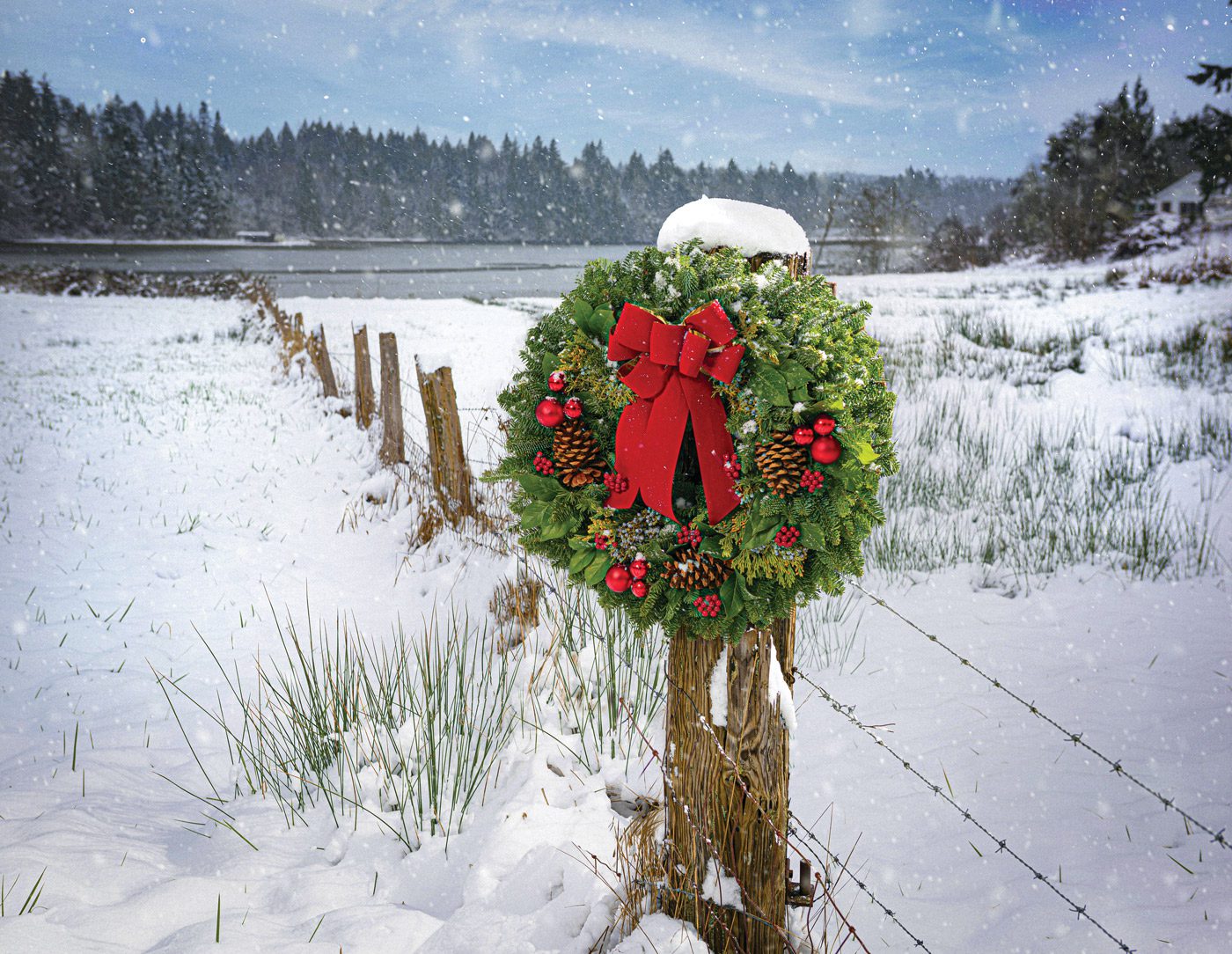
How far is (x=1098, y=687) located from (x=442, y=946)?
3.31 m

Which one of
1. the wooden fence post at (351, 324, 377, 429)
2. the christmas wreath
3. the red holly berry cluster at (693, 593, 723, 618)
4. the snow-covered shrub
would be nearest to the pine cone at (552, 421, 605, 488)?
the christmas wreath

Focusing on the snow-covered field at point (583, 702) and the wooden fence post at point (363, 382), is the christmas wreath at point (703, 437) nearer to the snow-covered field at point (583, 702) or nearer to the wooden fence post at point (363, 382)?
the snow-covered field at point (583, 702)

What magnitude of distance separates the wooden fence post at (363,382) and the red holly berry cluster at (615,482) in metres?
6.68

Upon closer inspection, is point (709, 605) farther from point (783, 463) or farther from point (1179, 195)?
point (1179, 195)

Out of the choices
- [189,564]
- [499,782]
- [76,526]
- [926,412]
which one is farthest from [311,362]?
[499,782]

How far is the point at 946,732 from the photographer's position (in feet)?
10.6

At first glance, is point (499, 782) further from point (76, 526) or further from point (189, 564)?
point (76, 526)

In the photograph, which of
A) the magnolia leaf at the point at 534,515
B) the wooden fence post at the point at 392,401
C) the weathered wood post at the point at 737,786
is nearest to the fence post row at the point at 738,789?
the weathered wood post at the point at 737,786

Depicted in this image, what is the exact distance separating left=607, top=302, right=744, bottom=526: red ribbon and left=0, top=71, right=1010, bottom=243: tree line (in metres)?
34.7

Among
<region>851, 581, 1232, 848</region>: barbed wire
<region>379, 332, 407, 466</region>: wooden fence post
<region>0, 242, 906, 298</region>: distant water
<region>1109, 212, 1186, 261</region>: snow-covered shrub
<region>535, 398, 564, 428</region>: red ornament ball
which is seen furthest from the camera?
<region>0, 242, 906, 298</region>: distant water

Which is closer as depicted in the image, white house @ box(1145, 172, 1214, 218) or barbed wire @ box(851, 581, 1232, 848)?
barbed wire @ box(851, 581, 1232, 848)

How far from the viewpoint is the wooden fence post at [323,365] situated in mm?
9406

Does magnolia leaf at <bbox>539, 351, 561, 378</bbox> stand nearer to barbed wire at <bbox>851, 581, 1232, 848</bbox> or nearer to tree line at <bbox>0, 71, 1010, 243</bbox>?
barbed wire at <bbox>851, 581, 1232, 848</bbox>

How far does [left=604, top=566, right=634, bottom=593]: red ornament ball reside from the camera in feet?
5.88
